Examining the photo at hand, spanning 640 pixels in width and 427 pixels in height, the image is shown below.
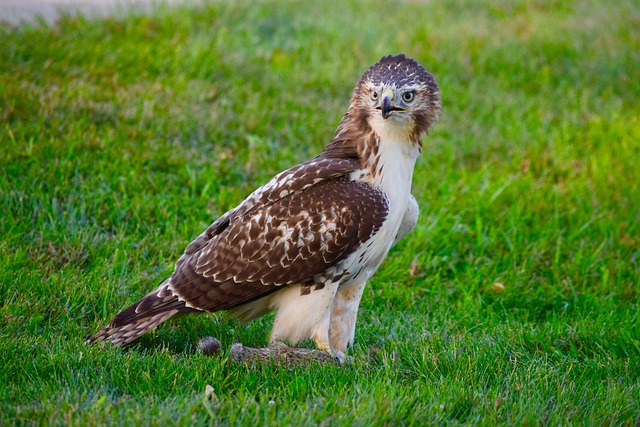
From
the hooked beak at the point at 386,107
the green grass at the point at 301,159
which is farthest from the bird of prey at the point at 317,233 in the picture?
the green grass at the point at 301,159

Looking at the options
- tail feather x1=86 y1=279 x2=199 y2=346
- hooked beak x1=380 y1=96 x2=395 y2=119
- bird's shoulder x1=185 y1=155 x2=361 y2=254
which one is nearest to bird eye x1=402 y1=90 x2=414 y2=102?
hooked beak x1=380 y1=96 x2=395 y2=119

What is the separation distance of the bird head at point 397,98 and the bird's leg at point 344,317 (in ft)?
3.33

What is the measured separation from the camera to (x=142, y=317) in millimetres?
4902

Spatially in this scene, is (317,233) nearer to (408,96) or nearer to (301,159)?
(408,96)

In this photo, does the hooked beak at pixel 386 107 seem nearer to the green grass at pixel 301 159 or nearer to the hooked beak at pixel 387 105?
the hooked beak at pixel 387 105

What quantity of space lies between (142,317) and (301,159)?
10.1 feet

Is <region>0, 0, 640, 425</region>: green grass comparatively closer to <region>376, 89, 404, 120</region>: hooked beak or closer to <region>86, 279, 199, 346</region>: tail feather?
<region>86, 279, 199, 346</region>: tail feather

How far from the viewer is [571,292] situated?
20.8ft

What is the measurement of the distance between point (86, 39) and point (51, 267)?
13.1 ft

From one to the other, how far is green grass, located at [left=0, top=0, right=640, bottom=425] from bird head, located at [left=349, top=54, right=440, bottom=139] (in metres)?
1.33

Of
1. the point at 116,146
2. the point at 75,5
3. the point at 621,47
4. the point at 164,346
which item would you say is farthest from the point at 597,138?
the point at 75,5

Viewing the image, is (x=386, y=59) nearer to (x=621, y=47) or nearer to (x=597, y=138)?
(x=597, y=138)

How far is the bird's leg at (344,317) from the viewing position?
516 centimetres

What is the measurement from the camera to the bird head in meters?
4.90
